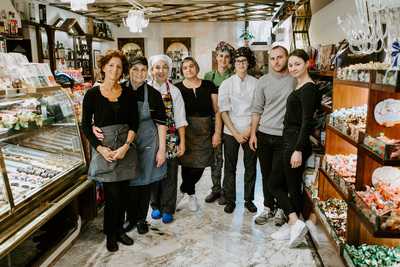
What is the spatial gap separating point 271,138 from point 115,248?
1635mm

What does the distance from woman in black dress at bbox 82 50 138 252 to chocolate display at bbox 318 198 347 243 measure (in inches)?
59.7

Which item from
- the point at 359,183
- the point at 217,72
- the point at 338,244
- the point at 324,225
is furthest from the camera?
the point at 217,72

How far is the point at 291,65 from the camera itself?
9.23 ft

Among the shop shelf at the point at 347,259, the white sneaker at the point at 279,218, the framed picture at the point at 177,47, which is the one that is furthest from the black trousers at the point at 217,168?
the framed picture at the point at 177,47

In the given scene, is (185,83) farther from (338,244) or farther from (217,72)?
(338,244)

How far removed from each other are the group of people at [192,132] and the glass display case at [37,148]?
394 millimetres

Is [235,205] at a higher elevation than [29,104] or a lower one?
lower

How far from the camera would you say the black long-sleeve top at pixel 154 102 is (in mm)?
2938

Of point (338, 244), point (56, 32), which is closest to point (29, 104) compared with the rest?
point (338, 244)

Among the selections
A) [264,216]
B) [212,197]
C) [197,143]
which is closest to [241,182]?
[212,197]

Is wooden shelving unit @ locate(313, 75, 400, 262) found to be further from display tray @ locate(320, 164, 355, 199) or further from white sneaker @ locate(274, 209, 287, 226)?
white sneaker @ locate(274, 209, 287, 226)

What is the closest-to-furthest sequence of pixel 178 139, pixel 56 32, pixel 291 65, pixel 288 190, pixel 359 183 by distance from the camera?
pixel 359 183, pixel 291 65, pixel 288 190, pixel 178 139, pixel 56 32

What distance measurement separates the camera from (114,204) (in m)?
2.80

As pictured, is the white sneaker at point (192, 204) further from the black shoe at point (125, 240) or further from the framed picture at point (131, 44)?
the framed picture at point (131, 44)
